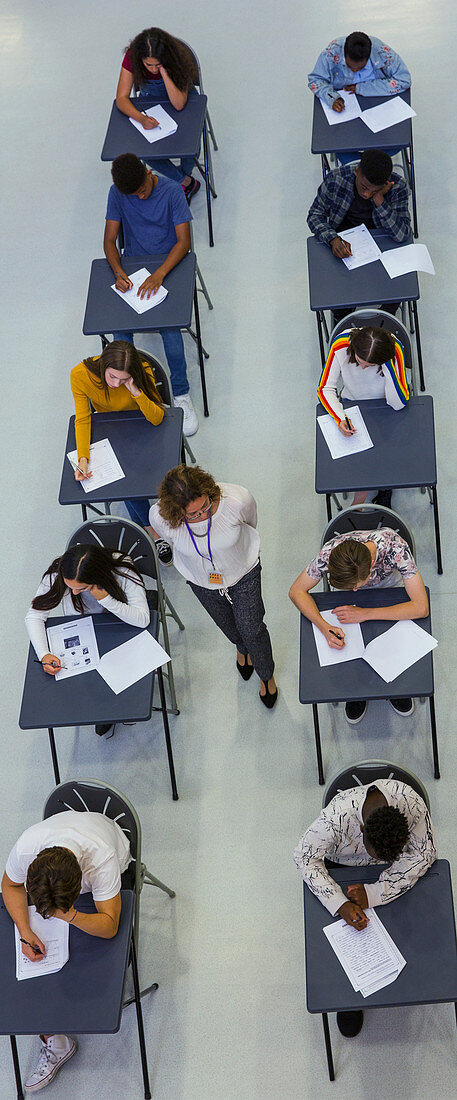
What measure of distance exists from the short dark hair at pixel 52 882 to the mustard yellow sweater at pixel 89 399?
1.78m

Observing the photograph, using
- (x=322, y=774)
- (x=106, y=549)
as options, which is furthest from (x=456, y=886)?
(x=106, y=549)

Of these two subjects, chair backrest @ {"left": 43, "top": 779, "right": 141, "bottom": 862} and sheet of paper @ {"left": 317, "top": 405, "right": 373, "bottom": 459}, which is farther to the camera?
sheet of paper @ {"left": 317, "top": 405, "right": 373, "bottom": 459}

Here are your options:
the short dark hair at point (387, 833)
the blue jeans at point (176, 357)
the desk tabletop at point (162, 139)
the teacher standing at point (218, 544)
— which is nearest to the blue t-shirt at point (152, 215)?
the blue jeans at point (176, 357)

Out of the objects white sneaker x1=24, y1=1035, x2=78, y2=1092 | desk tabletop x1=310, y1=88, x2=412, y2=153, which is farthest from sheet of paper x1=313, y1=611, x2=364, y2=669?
desk tabletop x1=310, y1=88, x2=412, y2=153

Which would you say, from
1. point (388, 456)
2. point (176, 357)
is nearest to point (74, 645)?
point (388, 456)

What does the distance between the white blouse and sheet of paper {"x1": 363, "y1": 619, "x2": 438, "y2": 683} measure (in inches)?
33.0

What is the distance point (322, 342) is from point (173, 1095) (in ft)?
11.2

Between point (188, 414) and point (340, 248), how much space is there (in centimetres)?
111

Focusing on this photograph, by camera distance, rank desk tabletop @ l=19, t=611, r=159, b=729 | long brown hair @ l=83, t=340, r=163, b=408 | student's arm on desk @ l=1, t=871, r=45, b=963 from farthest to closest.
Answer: long brown hair @ l=83, t=340, r=163, b=408, desk tabletop @ l=19, t=611, r=159, b=729, student's arm on desk @ l=1, t=871, r=45, b=963

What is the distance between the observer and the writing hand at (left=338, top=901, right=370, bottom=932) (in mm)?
3182

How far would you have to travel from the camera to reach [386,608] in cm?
376

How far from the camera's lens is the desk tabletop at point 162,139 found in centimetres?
563

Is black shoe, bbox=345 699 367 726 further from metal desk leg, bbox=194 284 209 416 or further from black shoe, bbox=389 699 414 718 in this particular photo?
metal desk leg, bbox=194 284 209 416

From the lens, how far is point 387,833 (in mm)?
3133
